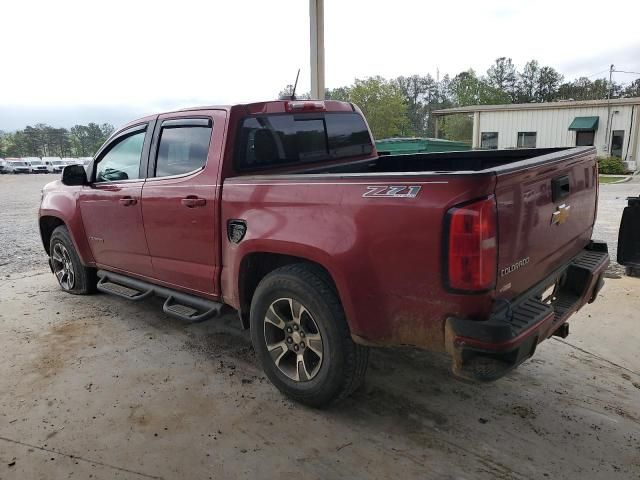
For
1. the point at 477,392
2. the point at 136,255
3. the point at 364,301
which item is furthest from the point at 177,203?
the point at 477,392

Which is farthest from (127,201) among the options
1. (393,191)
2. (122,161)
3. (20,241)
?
(20,241)

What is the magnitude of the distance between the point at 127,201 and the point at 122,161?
1.78 feet

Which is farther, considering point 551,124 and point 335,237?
point 551,124

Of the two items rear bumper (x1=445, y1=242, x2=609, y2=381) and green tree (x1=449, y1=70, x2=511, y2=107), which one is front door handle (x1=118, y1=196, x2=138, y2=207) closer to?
rear bumper (x1=445, y1=242, x2=609, y2=381)

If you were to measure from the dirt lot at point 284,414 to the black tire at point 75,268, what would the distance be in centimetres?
94

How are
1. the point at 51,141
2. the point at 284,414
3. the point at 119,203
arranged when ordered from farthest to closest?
1. the point at 51,141
2. the point at 119,203
3. the point at 284,414

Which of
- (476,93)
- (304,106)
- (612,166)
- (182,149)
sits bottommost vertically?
(612,166)

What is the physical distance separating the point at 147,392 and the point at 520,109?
26.2 meters

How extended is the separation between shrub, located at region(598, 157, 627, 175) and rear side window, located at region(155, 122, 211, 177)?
23805mm

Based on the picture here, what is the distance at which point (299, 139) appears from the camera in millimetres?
3775

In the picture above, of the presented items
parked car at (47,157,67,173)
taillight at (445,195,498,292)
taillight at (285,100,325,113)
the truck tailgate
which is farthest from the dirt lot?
parked car at (47,157,67,173)

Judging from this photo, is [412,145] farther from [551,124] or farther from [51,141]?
[51,141]

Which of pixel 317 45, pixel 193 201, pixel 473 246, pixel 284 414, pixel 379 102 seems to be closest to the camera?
pixel 473 246

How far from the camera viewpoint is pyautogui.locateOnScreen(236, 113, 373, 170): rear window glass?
137 inches
